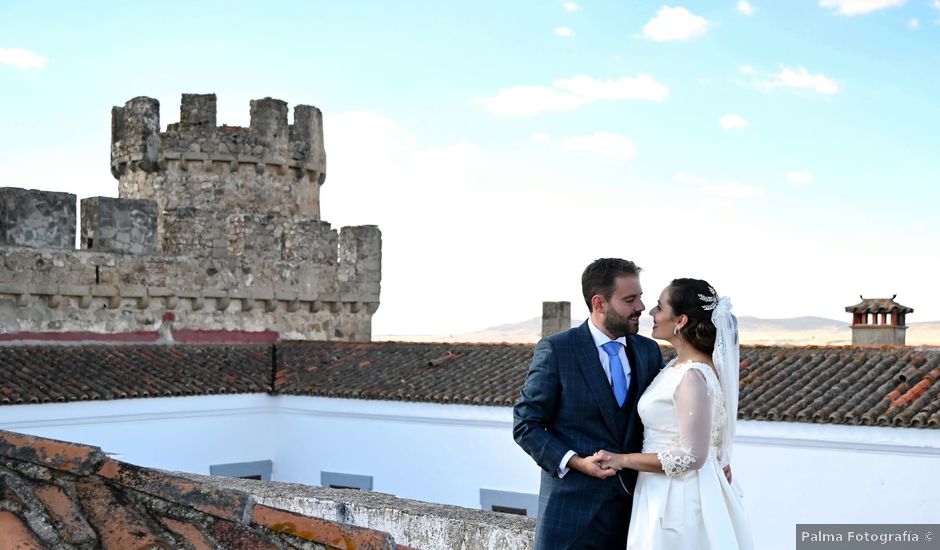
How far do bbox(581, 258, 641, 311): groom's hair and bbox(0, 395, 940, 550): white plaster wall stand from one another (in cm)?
644

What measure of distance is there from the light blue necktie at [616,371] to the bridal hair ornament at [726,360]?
352mm

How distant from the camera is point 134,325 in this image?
14.8 metres

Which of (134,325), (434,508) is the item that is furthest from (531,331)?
(434,508)

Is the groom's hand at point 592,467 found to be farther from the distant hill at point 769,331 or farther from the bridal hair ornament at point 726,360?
the distant hill at point 769,331

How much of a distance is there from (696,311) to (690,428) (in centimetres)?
44

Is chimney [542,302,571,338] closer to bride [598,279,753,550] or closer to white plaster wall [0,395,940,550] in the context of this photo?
white plaster wall [0,395,940,550]

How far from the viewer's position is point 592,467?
3785 mm

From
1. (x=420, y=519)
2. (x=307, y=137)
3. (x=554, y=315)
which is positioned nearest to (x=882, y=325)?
(x=554, y=315)

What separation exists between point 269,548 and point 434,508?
11.9ft

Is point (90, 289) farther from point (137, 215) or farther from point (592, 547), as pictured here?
point (592, 547)

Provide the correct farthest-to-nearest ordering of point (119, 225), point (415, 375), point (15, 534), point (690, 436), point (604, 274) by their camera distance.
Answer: point (119, 225), point (415, 375), point (604, 274), point (690, 436), point (15, 534)

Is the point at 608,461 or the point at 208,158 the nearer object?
the point at 608,461

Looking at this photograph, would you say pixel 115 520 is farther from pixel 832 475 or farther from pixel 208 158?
pixel 208 158

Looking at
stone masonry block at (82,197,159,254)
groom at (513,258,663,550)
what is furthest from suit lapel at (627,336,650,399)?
stone masonry block at (82,197,159,254)
